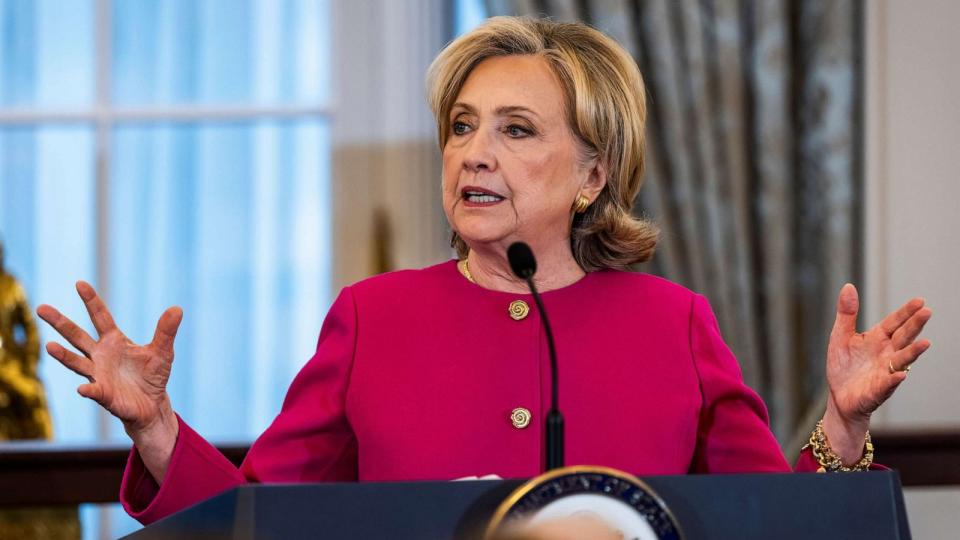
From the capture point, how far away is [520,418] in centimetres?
194

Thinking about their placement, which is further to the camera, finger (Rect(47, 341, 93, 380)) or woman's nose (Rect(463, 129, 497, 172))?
woman's nose (Rect(463, 129, 497, 172))

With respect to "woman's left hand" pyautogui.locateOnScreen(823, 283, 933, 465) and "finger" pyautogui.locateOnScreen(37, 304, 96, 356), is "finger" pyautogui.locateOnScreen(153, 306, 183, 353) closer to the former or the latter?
"finger" pyautogui.locateOnScreen(37, 304, 96, 356)

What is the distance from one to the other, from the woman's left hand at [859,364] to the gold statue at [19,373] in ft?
8.33

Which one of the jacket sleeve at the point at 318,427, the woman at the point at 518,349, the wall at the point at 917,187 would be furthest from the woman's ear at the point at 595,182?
the wall at the point at 917,187

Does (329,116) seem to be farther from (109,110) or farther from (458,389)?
(458,389)

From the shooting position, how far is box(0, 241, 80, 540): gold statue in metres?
3.51

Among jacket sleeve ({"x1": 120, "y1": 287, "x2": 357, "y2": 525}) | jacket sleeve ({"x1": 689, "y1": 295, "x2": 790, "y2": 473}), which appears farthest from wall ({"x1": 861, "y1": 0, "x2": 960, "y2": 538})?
jacket sleeve ({"x1": 120, "y1": 287, "x2": 357, "y2": 525})

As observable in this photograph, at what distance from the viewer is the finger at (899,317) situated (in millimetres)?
1777

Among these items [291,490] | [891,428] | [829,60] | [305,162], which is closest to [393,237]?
[305,162]

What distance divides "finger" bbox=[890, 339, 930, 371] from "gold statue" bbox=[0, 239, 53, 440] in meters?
2.63

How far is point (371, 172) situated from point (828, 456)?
8.49ft

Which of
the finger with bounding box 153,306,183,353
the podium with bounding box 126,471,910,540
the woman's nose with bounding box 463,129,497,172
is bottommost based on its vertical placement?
the podium with bounding box 126,471,910,540

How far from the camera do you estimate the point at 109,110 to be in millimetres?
4449

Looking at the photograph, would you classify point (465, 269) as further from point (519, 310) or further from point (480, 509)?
point (480, 509)
